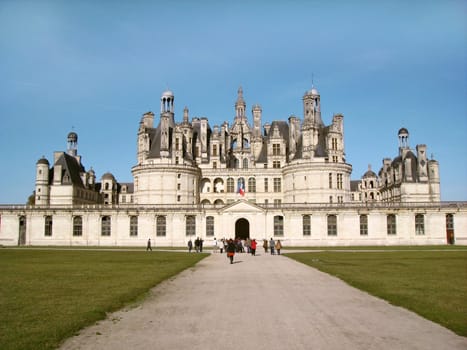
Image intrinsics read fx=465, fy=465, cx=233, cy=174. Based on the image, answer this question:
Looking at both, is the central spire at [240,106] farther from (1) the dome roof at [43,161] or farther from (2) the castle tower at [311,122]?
(1) the dome roof at [43,161]

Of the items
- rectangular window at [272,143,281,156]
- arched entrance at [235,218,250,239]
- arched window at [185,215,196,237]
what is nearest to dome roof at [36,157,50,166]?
arched window at [185,215,196,237]

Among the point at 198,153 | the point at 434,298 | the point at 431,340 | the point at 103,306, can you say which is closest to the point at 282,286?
the point at 434,298

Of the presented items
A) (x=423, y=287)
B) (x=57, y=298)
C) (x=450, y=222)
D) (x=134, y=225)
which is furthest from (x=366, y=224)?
(x=57, y=298)

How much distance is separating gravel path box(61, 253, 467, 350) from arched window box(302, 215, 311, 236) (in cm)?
4678

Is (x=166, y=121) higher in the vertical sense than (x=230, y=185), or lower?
higher

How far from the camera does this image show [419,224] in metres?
64.4

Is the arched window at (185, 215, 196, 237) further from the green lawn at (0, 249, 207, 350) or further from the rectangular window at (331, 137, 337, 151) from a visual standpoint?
the green lawn at (0, 249, 207, 350)

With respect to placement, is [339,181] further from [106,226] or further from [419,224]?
[106,226]

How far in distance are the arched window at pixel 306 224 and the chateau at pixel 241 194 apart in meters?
0.14

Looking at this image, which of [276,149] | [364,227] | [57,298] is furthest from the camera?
[276,149]

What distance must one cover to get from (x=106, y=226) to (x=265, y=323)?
58.5 meters

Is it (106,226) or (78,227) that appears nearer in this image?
(106,226)

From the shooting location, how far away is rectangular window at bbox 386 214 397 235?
64.5m

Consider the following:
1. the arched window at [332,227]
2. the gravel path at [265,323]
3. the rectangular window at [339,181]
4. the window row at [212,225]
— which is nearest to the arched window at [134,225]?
the window row at [212,225]
